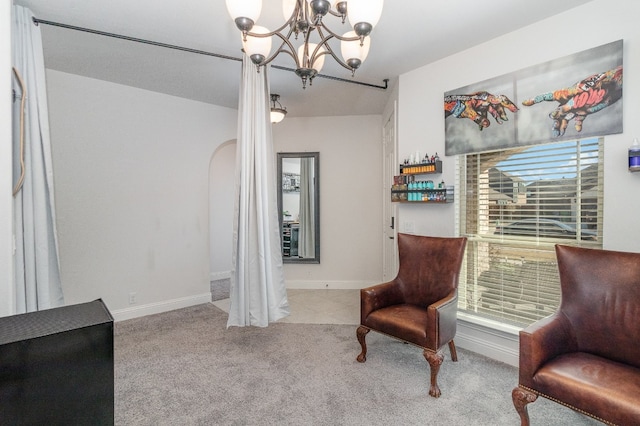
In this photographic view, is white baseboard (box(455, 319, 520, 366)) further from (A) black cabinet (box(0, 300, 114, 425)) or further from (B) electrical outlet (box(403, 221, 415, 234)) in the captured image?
(A) black cabinet (box(0, 300, 114, 425))

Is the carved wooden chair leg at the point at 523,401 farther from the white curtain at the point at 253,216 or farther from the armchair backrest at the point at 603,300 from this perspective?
the white curtain at the point at 253,216

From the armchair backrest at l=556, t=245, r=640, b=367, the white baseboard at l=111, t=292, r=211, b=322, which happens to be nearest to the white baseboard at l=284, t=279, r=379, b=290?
the white baseboard at l=111, t=292, r=211, b=322

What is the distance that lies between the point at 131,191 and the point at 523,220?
12.9 ft

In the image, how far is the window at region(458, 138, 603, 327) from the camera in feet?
7.04

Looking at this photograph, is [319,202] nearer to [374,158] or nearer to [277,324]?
[374,158]

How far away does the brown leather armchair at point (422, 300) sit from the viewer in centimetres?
207

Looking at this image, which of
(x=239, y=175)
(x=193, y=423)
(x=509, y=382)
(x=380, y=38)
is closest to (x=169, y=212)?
(x=239, y=175)

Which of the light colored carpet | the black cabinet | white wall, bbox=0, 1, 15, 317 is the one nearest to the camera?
the black cabinet

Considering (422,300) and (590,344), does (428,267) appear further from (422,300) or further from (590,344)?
(590,344)

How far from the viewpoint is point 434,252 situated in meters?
2.60

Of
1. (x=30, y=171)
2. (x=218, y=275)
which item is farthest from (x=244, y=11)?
(x=218, y=275)

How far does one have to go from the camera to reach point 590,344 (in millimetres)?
1755

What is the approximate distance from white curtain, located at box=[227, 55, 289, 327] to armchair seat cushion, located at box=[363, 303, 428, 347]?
80cm

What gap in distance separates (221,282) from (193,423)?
3.52m
